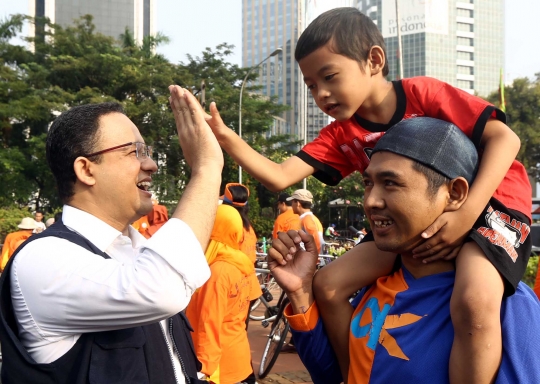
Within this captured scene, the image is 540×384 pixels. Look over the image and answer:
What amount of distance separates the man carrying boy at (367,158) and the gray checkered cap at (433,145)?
0.29ft

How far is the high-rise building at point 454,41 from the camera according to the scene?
89.8 metres

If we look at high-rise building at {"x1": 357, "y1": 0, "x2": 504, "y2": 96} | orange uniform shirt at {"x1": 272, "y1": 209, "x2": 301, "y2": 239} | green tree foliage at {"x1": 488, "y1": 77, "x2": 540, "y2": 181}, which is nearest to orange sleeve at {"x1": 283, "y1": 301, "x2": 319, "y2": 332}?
orange uniform shirt at {"x1": 272, "y1": 209, "x2": 301, "y2": 239}

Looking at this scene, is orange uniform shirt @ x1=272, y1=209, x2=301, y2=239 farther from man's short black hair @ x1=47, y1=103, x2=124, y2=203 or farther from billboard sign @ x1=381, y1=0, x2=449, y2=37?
billboard sign @ x1=381, y1=0, x2=449, y2=37

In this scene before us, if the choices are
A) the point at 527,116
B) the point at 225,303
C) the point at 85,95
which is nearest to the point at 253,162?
the point at 225,303

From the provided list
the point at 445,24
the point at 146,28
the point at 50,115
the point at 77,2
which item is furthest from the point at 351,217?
the point at 445,24

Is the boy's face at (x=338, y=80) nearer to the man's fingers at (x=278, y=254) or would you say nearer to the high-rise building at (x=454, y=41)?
the man's fingers at (x=278, y=254)

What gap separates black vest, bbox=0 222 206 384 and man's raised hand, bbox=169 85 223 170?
0.46m

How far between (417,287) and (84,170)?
121 cm

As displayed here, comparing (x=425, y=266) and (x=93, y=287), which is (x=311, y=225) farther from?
(x=93, y=287)

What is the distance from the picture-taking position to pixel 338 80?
2439 mm

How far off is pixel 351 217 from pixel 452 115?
34.4 m

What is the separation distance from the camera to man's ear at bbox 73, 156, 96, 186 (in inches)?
84.8

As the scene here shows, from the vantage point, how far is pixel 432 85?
2328mm

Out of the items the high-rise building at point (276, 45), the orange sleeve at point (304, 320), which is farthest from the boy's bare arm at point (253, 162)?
the high-rise building at point (276, 45)
